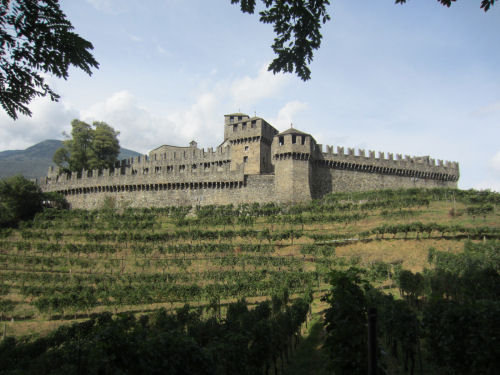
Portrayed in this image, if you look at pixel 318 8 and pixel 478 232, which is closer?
pixel 318 8

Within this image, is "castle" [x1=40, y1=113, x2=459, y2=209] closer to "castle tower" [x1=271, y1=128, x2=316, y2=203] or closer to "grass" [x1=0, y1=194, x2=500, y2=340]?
"castle tower" [x1=271, y1=128, x2=316, y2=203]

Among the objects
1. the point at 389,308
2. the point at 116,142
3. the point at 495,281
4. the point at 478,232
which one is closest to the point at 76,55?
the point at 389,308

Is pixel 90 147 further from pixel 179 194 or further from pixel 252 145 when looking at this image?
pixel 252 145

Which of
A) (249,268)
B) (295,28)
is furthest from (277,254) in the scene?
(295,28)

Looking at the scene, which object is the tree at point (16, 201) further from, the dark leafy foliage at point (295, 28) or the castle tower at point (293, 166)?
the dark leafy foliage at point (295, 28)

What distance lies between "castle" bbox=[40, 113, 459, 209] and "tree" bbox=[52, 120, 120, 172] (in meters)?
2.58

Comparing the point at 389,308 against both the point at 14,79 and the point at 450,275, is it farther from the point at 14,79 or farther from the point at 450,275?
the point at 14,79

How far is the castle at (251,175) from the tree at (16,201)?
4521mm

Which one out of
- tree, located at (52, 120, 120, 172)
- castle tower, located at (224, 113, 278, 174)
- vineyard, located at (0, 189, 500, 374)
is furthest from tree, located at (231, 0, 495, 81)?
tree, located at (52, 120, 120, 172)

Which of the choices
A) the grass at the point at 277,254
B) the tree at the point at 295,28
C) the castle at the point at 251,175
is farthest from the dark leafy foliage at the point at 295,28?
the castle at the point at 251,175

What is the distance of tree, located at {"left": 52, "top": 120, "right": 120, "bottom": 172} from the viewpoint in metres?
46.4

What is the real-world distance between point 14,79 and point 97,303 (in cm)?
2071

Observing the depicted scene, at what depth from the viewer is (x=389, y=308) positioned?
39.3 ft

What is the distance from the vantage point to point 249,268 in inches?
1020
